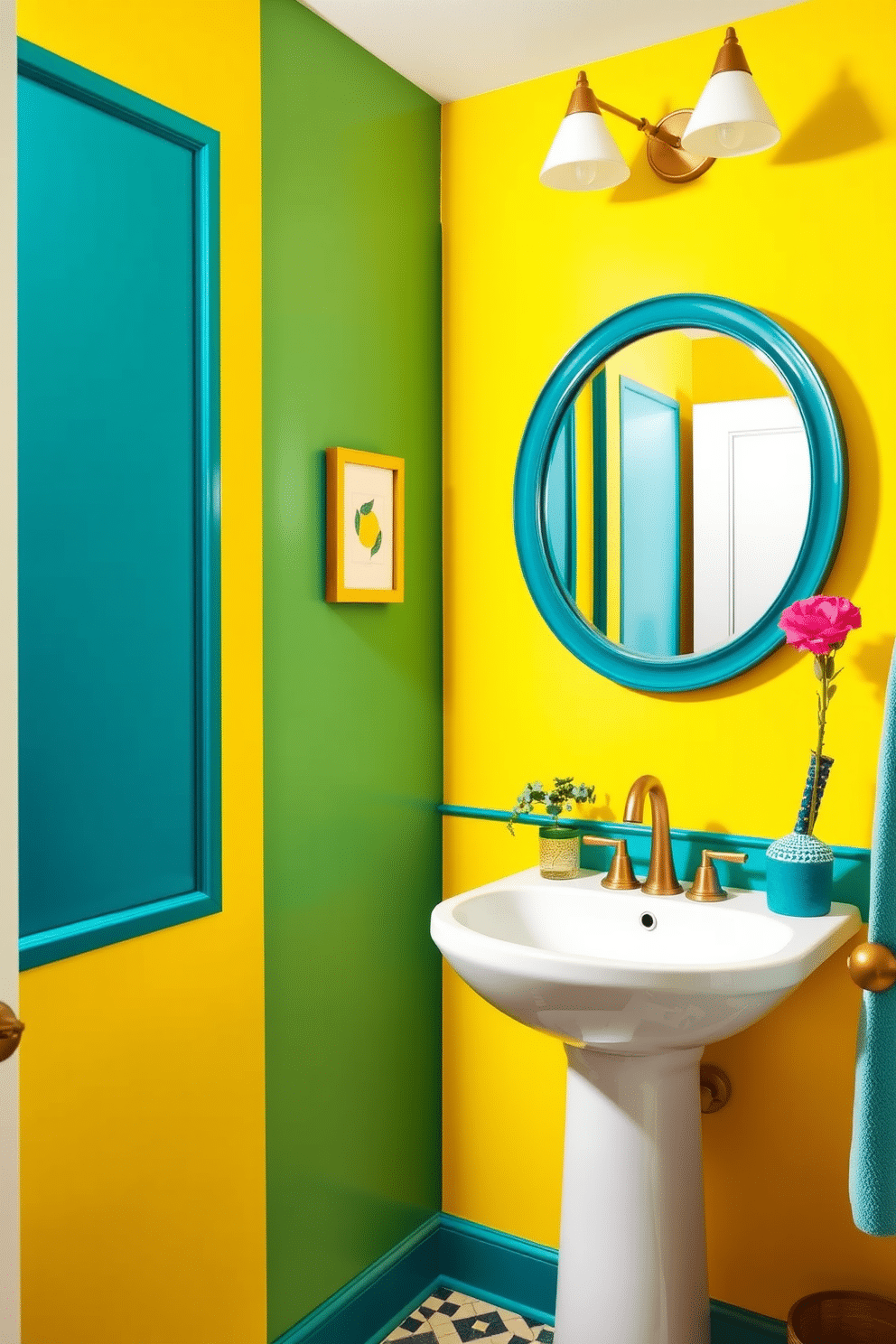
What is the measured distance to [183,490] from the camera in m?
1.60

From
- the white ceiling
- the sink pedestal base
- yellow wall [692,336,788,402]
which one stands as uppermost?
the white ceiling

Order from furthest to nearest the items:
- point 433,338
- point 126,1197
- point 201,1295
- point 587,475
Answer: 1. point 433,338
2. point 587,475
3. point 201,1295
4. point 126,1197

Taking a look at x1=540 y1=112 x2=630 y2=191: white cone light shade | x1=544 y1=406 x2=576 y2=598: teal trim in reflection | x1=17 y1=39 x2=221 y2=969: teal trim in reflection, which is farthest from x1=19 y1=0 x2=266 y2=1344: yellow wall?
x1=544 y1=406 x2=576 y2=598: teal trim in reflection

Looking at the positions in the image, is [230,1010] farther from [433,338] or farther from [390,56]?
[390,56]

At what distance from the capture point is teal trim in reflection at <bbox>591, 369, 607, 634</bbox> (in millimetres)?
2020

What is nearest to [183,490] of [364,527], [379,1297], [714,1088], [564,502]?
[364,527]

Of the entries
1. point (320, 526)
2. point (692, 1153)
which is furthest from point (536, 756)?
point (692, 1153)

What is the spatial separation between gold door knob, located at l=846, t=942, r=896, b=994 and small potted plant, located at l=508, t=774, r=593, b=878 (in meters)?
0.83

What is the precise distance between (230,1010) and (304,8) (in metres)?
1.69

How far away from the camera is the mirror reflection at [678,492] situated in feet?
6.04

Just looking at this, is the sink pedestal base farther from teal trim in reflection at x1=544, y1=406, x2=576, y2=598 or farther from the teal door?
teal trim in reflection at x1=544, y1=406, x2=576, y2=598

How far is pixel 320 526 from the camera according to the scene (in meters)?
1.90

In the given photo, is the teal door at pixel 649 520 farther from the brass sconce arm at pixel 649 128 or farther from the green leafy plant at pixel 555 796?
the brass sconce arm at pixel 649 128

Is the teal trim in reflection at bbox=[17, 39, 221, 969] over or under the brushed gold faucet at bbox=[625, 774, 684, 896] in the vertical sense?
over
